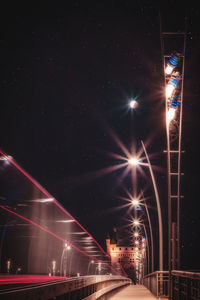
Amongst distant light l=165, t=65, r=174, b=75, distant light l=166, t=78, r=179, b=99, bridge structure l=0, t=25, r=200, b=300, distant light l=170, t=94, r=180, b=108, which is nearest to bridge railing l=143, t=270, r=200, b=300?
bridge structure l=0, t=25, r=200, b=300

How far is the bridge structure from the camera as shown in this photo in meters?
9.59

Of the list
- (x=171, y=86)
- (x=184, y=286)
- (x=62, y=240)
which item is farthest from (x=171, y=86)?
(x=62, y=240)

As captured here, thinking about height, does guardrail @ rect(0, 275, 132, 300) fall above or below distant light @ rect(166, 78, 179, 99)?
below

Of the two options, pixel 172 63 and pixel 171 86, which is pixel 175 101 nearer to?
pixel 171 86

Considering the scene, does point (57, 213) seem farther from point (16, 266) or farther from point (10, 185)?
point (16, 266)

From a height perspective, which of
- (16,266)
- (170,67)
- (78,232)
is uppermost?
(170,67)

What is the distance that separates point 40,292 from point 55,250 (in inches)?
2447

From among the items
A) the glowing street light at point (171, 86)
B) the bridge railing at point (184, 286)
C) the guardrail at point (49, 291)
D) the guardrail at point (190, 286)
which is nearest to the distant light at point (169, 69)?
the glowing street light at point (171, 86)

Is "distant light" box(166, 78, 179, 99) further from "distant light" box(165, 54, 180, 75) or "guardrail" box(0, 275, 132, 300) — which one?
"guardrail" box(0, 275, 132, 300)

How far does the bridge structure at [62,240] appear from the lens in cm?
959

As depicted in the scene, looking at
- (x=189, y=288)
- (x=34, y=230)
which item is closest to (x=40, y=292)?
(x=189, y=288)

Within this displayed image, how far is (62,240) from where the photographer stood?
63219mm

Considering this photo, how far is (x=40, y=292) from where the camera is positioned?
5.48m

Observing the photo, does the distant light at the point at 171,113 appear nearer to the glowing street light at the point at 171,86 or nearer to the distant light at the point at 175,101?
the distant light at the point at 175,101
